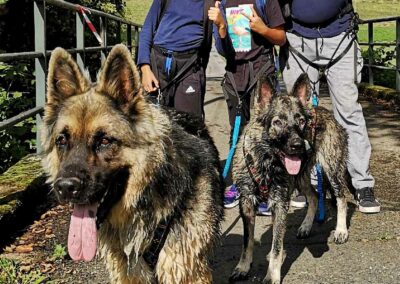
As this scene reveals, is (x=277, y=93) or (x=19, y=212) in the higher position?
(x=277, y=93)

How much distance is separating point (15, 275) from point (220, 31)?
9.20 feet

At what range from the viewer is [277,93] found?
16.0 feet

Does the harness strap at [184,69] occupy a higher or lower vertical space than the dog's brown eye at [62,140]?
higher

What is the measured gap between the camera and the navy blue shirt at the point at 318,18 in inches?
219

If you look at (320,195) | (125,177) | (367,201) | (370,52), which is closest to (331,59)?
(320,195)

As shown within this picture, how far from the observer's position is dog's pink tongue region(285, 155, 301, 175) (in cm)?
446

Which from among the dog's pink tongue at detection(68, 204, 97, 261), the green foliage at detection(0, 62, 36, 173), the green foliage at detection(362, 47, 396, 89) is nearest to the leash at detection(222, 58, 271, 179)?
the dog's pink tongue at detection(68, 204, 97, 261)

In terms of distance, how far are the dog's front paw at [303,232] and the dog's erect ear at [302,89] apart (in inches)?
50.4

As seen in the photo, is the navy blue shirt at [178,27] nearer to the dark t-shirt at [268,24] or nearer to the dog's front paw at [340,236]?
the dark t-shirt at [268,24]

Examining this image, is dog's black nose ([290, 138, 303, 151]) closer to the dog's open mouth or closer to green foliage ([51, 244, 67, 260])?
the dog's open mouth

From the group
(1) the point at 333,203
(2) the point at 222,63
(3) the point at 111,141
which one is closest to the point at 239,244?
(1) the point at 333,203

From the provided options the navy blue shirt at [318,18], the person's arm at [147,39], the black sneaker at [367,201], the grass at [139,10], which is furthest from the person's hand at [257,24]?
the grass at [139,10]

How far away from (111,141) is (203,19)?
7.58ft

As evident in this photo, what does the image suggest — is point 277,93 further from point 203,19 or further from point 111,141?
point 111,141
